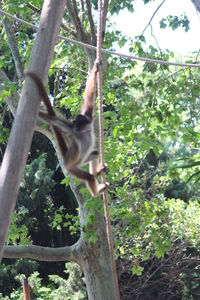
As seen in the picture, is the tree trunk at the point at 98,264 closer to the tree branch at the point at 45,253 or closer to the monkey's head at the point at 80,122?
the tree branch at the point at 45,253

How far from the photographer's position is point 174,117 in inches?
388

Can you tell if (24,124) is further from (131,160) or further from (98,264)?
(98,264)

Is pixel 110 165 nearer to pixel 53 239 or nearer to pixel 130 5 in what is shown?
pixel 130 5

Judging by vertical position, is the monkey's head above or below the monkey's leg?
above

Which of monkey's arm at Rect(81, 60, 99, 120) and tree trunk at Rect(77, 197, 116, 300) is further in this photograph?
tree trunk at Rect(77, 197, 116, 300)

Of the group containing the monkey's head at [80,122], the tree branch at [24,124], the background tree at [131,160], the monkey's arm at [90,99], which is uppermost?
the background tree at [131,160]

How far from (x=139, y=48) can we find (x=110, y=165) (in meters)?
2.67

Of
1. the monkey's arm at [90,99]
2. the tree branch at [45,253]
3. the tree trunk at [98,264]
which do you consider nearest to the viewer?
the monkey's arm at [90,99]

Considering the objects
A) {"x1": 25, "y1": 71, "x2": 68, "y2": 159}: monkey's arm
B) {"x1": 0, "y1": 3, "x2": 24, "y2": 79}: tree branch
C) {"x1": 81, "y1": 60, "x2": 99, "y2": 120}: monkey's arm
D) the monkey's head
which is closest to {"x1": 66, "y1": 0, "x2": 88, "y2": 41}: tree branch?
{"x1": 0, "y1": 3, "x2": 24, "y2": 79}: tree branch

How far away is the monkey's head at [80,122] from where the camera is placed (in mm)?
4863

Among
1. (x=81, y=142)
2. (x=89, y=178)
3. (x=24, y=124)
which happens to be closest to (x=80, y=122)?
(x=81, y=142)

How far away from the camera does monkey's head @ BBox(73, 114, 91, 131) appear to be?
4863 millimetres

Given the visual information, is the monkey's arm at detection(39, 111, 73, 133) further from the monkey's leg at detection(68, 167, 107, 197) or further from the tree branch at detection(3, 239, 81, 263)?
the tree branch at detection(3, 239, 81, 263)

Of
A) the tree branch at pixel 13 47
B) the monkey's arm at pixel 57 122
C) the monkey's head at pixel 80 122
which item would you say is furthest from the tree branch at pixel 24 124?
the tree branch at pixel 13 47
